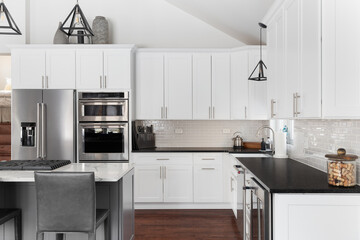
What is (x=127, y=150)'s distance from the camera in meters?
4.60

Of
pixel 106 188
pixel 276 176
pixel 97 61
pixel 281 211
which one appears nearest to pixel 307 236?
pixel 281 211

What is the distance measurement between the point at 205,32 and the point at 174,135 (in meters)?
1.87

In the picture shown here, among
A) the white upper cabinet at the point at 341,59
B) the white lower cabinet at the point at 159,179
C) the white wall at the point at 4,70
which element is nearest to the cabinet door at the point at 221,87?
the white lower cabinet at the point at 159,179

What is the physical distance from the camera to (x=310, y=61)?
225cm

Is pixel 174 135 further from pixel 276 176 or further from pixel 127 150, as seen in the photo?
pixel 276 176

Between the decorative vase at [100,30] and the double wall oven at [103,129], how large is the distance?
97 centimetres

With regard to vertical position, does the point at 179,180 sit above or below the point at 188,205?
above

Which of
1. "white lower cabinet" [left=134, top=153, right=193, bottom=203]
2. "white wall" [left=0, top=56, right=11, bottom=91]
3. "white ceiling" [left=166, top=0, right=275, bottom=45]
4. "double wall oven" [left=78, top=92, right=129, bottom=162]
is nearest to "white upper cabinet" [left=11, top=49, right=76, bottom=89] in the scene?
"double wall oven" [left=78, top=92, right=129, bottom=162]

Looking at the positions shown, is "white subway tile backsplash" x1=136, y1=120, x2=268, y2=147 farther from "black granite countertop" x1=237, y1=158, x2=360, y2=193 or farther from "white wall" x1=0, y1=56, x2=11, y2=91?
"white wall" x1=0, y1=56, x2=11, y2=91

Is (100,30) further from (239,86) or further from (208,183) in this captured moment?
(208,183)

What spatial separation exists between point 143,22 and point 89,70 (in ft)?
4.58

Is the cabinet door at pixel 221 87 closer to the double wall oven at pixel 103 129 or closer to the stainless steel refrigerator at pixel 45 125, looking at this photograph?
the double wall oven at pixel 103 129

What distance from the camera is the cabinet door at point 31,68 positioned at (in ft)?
15.3

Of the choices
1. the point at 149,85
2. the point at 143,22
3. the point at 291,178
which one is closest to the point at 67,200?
the point at 291,178
